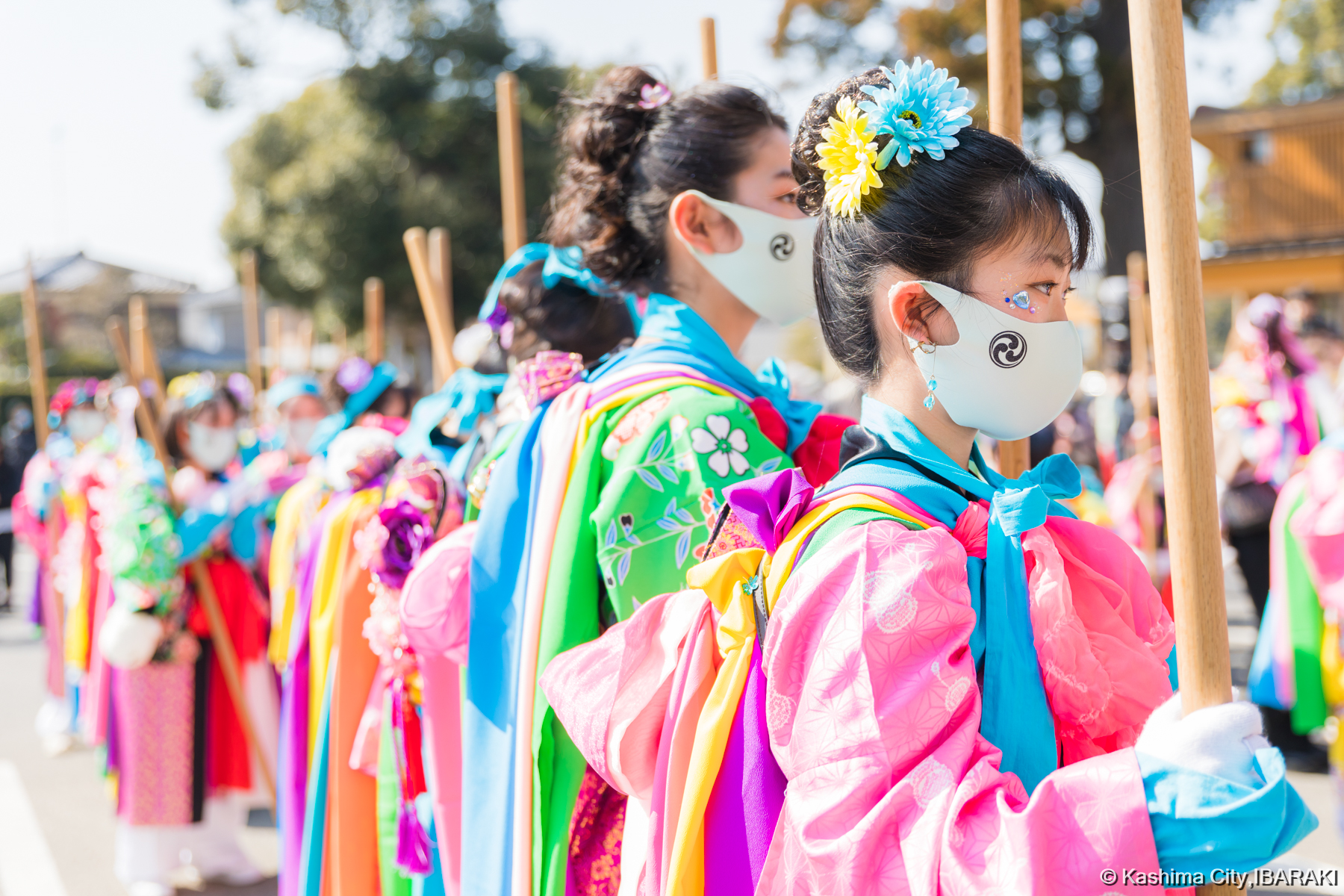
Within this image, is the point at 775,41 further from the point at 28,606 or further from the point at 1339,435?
the point at 1339,435

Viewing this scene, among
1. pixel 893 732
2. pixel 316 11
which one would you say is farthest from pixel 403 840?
pixel 316 11

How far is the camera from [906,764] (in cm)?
97

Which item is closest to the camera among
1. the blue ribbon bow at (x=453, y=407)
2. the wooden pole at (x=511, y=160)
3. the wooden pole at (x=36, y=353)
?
the wooden pole at (x=511, y=160)

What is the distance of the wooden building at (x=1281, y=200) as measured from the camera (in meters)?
17.7

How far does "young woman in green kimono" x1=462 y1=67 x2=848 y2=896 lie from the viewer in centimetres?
156

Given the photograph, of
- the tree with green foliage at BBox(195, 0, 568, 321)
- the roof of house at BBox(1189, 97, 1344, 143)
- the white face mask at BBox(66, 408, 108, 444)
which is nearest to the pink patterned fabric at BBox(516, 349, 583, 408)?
the white face mask at BBox(66, 408, 108, 444)

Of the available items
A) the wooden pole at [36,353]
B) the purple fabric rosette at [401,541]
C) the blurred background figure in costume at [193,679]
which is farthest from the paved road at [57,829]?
the purple fabric rosette at [401,541]

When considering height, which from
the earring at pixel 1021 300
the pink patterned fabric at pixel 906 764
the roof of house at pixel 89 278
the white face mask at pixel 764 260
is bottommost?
the pink patterned fabric at pixel 906 764

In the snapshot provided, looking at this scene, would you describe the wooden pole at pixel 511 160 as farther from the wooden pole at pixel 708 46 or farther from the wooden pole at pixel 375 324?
the wooden pole at pixel 375 324

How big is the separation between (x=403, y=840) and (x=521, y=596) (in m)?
0.77

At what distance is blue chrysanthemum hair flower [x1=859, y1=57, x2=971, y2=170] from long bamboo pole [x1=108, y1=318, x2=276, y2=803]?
3.61 meters

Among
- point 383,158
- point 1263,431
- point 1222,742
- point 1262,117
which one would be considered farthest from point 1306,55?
point 1222,742

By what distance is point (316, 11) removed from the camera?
1734 centimetres

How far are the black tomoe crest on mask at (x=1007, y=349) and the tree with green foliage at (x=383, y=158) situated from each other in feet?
53.5
